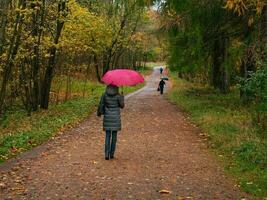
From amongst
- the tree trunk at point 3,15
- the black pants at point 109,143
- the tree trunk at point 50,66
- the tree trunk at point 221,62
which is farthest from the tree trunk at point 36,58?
the tree trunk at point 221,62

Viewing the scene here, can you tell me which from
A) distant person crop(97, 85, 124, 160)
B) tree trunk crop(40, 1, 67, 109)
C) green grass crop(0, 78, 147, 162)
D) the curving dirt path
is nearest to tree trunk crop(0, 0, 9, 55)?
green grass crop(0, 78, 147, 162)

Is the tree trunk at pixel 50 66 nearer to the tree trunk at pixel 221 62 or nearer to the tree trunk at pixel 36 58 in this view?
the tree trunk at pixel 36 58

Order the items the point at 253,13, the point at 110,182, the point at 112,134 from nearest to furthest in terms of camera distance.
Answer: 1. the point at 110,182
2. the point at 112,134
3. the point at 253,13

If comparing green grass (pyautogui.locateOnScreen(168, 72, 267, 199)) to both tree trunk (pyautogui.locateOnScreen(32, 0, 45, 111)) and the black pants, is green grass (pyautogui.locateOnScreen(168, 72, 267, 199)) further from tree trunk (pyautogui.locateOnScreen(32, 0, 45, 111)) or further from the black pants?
tree trunk (pyautogui.locateOnScreen(32, 0, 45, 111))

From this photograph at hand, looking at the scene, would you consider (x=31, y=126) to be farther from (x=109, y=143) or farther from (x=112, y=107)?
(x=112, y=107)

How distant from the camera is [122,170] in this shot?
406 inches

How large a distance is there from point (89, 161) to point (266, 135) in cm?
534

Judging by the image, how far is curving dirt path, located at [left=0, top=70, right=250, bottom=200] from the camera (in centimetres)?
848

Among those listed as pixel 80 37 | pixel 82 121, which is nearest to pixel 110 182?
pixel 82 121

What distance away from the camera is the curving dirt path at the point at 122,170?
848cm

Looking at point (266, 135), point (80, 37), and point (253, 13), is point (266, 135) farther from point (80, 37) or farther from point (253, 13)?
point (80, 37)

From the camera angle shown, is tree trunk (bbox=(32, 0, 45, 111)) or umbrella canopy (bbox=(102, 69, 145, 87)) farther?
tree trunk (bbox=(32, 0, 45, 111))

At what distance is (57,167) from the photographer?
10688mm

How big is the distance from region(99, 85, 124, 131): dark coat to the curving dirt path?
0.87 meters
